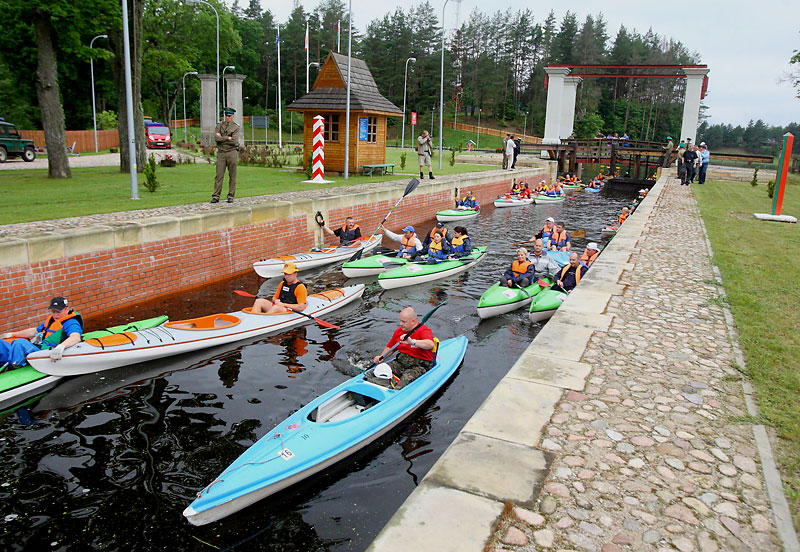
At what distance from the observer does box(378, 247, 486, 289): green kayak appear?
41.7 ft

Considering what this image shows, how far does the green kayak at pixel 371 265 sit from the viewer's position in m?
13.5

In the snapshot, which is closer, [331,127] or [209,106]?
[331,127]

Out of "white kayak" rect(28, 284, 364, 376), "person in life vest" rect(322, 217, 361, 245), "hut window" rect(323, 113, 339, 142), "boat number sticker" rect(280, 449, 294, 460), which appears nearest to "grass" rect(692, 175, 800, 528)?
"boat number sticker" rect(280, 449, 294, 460)

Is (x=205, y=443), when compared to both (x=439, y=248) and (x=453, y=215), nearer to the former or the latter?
(x=439, y=248)

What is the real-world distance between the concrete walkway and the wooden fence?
42.9 m

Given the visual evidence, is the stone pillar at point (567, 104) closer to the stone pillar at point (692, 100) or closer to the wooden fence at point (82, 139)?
the stone pillar at point (692, 100)

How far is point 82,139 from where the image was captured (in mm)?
43094

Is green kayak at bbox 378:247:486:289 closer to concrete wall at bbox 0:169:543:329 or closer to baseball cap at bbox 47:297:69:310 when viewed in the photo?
concrete wall at bbox 0:169:543:329

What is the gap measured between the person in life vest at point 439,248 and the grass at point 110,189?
217 inches

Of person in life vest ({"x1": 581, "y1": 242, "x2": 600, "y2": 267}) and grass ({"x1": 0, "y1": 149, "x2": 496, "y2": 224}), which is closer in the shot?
grass ({"x1": 0, "y1": 149, "x2": 496, "y2": 224})

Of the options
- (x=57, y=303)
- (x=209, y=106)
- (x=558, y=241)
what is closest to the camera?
(x=57, y=303)

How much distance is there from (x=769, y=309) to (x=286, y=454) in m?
6.84

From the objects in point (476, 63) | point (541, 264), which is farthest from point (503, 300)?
point (476, 63)

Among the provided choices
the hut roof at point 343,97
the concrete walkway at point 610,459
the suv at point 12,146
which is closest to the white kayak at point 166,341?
the concrete walkway at point 610,459
